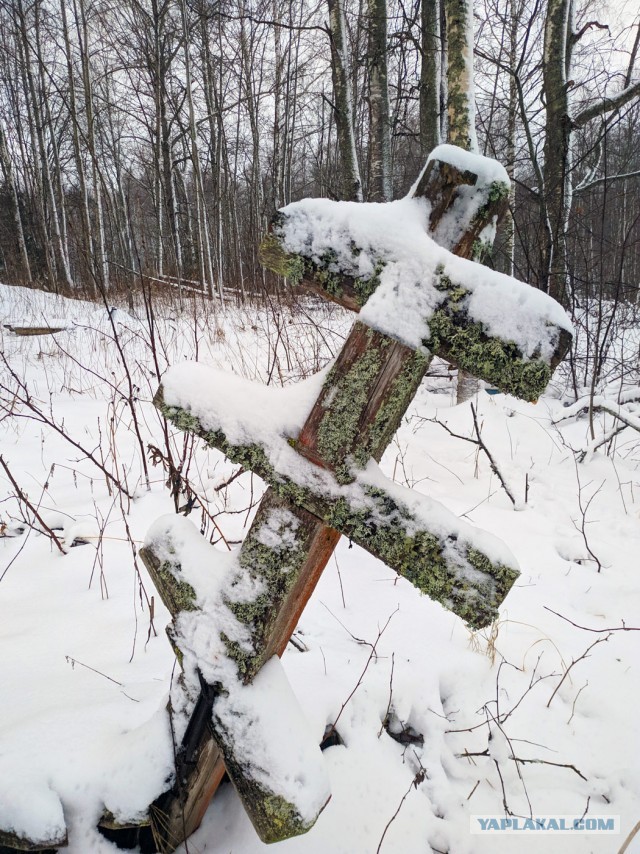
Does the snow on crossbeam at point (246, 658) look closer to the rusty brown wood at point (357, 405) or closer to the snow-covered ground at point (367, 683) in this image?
the rusty brown wood at point (357, 405)

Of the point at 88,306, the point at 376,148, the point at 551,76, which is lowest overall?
the point at 88,306

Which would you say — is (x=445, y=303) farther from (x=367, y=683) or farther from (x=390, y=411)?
(x=367, y=683)

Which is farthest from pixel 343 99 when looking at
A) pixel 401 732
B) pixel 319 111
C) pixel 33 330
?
pixel 319 111

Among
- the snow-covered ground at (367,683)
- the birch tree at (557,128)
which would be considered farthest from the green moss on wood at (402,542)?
the birch tree at (557,128)

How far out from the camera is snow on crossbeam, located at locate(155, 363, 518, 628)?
0.70m

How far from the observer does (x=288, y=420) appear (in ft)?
2.61

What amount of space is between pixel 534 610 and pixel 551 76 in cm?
550

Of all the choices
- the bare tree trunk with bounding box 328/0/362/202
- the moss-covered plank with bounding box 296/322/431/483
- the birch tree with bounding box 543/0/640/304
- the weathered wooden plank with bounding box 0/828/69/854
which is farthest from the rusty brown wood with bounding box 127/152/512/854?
the bare tree trunk with bounding box 328/0/362/202

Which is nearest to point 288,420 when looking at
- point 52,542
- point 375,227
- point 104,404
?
point 375,227

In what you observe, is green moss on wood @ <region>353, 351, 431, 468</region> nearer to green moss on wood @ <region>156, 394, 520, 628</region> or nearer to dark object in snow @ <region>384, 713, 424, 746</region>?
green moss on wood @ <region>156, 394, 520, 628</region>

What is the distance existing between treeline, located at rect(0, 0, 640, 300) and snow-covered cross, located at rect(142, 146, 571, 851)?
152 cm

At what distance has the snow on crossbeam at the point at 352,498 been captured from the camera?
0.70 m

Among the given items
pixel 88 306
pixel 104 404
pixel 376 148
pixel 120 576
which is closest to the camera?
pixel 120 576

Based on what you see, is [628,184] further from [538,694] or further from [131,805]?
[131,805]
